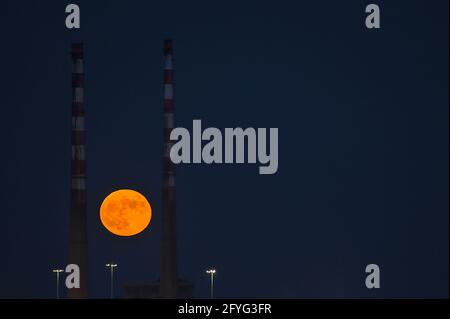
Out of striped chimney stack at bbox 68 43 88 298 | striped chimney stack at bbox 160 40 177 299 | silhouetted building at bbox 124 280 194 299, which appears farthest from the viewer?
silhouetted building at bbox 124 280 194 299

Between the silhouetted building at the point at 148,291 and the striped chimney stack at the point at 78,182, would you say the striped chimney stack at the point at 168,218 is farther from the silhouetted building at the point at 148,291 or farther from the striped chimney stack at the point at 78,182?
the striped chimney stack at the point at 78,182

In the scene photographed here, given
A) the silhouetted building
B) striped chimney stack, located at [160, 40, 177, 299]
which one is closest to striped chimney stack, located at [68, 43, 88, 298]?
the silhouetted building

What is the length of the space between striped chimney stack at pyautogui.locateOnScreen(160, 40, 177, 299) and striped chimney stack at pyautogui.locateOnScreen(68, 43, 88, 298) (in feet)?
18.6

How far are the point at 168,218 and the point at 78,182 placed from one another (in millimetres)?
6185

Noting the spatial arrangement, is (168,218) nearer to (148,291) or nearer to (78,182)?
(148,291)

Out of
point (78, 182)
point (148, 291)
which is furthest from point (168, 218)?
point (78, 182)

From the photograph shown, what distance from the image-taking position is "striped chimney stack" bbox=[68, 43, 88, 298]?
5203cm

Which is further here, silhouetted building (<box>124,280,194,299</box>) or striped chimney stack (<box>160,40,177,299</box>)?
silhouetted building (<box>124,280,194,299</box>)

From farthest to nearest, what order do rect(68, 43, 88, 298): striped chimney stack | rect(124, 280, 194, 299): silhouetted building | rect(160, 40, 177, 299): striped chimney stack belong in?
rect(124, 280, 194, 299): silhouetted building, rect(160, 40, 177, 299): striped chimney stack, rect(68, 43, 88, 298): striped chimney stack

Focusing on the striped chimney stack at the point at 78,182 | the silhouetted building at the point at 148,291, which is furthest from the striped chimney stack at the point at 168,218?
the striped chimney stack at the point at 78,182

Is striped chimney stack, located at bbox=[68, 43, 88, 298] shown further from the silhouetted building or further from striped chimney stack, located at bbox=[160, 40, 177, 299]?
striped chimney stack, located at bbox=[160, 40, 177, 299]
